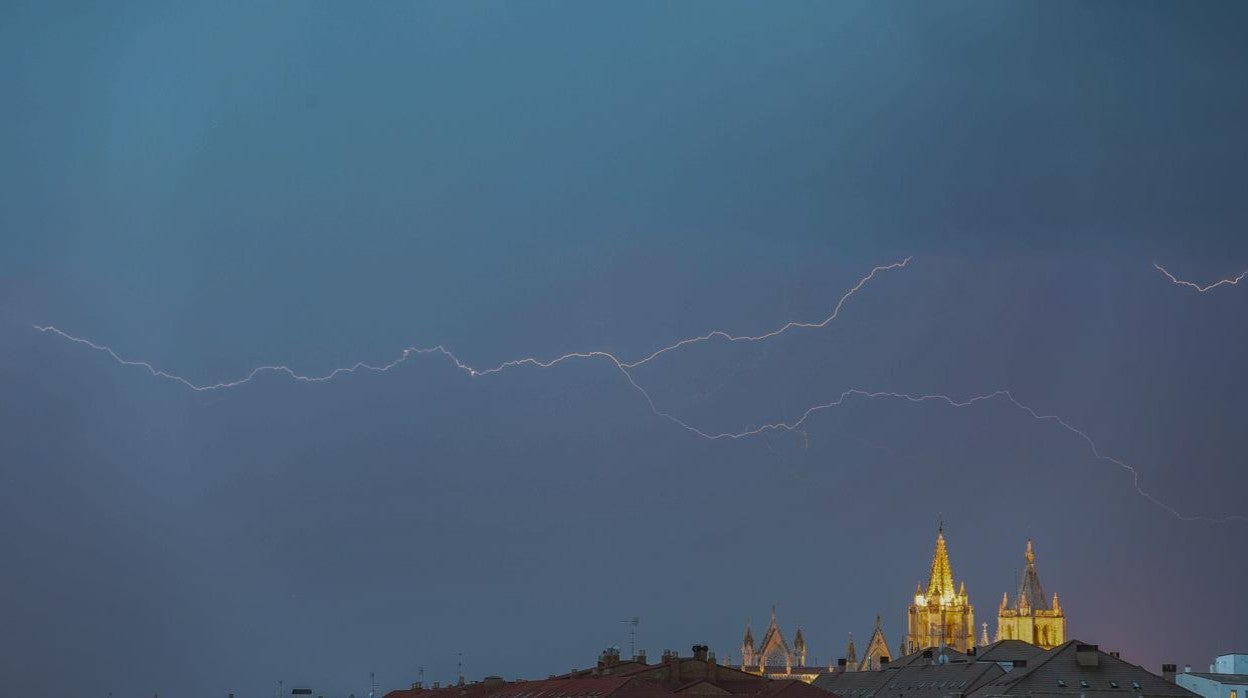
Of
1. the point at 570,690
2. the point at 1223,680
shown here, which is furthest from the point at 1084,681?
the point at 570,690

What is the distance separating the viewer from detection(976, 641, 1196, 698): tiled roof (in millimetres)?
80938

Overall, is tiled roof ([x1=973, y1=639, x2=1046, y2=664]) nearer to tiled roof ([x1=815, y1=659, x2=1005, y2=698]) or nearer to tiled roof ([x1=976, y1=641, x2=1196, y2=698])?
tiled roof ([x1=815, y1=659, x2=1005, y2=698])

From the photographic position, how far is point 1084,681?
270 ft

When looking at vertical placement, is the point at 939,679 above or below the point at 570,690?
above

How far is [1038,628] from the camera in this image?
195 metres

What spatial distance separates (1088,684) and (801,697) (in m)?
13.3

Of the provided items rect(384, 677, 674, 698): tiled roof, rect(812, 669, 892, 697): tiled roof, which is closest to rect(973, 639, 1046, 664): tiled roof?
rect(812, 669, 892, 697): tiled roof

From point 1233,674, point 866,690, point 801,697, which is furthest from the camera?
Result: point 866,690

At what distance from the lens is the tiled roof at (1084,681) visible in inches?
3187

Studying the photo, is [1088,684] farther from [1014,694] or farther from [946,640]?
[946,640]

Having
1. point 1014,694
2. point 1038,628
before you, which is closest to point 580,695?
point 1014,694

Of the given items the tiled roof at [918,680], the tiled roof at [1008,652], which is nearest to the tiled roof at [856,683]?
the tiled roof at [918,680]

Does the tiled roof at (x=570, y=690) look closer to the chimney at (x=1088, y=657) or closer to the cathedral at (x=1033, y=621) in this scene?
the chimney at (x=1088, y=657)

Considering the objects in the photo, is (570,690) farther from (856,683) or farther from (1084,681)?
(856,683)
